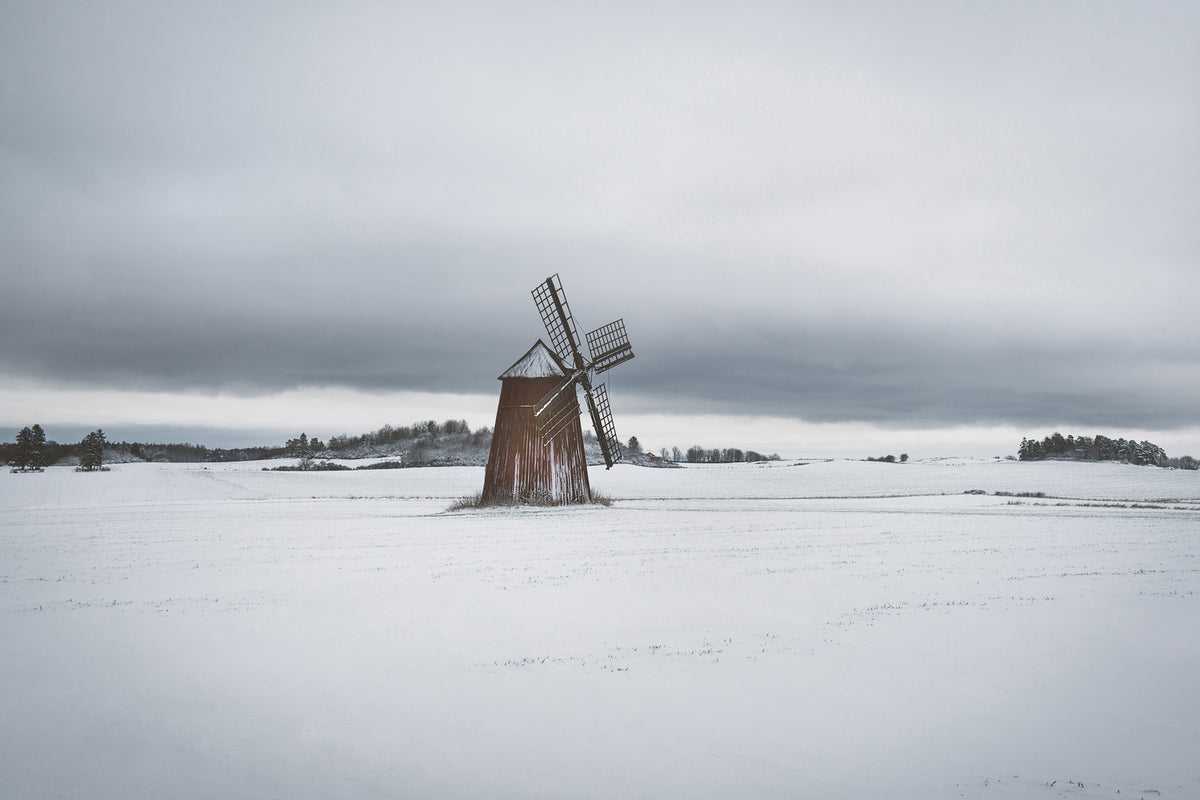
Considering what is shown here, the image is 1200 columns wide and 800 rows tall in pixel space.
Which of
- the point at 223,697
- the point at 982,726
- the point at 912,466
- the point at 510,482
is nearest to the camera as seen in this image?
the point at 982,726

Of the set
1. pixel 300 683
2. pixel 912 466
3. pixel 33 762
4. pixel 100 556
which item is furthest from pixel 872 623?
pixel 912 466

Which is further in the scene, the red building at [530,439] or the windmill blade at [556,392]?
the red building at [530,439]

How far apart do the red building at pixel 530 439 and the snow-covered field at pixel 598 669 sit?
33.9ft

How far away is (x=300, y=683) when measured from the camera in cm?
774

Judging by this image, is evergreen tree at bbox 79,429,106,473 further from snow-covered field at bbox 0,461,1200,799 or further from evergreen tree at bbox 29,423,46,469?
snow-covered field at bbox 0,461,1200,799

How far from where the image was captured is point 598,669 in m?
8.38

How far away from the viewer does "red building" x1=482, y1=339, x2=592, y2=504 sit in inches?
1149

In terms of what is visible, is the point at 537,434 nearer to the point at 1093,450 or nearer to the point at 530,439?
the point at 530,439

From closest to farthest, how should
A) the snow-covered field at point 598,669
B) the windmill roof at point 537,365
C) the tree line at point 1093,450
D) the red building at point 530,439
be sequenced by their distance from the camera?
the snow-covered field at point 598,669
the red building at point 530,439
the windmill roof at point 537,365
the tree line at point 1093,450

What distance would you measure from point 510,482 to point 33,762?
23.6 metres

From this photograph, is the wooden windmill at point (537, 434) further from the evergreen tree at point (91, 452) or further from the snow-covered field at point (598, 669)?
the evergreen tree at point (91, 452)

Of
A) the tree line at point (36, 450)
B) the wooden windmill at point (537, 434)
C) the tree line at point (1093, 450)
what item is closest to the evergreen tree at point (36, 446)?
the tree line at point (36, 450)

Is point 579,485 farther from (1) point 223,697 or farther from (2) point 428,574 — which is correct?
(1) point 223,697

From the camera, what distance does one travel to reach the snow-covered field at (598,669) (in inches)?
227
